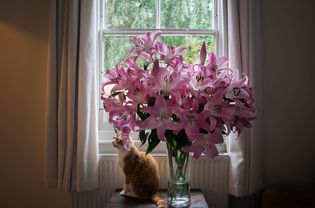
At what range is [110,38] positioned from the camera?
2.01 metres

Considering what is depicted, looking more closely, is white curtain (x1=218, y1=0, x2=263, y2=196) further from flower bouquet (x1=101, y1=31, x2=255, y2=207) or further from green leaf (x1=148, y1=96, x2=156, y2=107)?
green leaf (x1=148, y1=96, x2=156, y2=107)

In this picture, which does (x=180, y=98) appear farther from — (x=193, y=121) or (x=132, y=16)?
(x=132, y=16)

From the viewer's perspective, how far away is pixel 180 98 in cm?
117

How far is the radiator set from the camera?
74.0 inches

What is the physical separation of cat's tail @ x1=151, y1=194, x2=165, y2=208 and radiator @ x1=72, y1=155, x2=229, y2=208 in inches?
8.2

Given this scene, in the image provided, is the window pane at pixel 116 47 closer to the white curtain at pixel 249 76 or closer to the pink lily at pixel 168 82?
the white curtain at pixel 249 76

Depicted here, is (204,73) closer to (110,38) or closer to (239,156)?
(239,156)

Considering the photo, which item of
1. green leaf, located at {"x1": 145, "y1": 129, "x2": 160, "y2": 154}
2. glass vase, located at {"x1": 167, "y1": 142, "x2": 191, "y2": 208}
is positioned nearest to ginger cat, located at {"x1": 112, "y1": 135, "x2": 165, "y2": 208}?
glass vase, located at {"x1": 167, "y1": 142, "x2": 191, "y2": 208}
